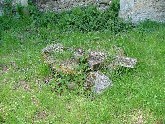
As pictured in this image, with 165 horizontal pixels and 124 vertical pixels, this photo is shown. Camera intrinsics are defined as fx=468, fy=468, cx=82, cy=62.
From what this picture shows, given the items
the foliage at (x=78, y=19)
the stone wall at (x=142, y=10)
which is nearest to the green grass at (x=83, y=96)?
the foliage at (x=78, y=19)

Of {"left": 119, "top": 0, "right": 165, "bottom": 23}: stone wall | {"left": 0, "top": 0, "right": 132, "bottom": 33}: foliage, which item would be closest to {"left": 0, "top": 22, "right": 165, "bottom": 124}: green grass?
{"left": 0, "top": 0, "right": 132, "bottom": 33}: foliage

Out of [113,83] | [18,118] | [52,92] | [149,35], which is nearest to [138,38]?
[149,35]

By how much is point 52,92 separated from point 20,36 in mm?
2700

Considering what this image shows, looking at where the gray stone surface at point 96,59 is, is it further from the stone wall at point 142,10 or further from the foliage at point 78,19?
the stone wall at point 142,10

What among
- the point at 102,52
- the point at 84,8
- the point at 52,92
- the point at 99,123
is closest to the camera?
the point at 99,123

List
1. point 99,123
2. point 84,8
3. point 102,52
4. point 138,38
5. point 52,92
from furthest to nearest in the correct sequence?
point 84,8 → point 138,38 → point 102,52 → point 52,92 → point 99,123

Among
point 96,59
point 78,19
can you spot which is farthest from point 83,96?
point 78,19

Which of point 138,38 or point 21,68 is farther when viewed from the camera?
point 138,38

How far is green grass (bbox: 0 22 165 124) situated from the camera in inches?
292

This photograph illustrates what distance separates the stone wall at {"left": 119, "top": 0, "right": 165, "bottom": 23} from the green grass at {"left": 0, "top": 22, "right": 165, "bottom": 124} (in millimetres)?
506

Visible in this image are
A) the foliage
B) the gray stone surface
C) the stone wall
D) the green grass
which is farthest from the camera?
the stone wall

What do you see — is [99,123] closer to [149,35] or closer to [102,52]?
[102,52]

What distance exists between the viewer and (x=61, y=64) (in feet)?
27.6

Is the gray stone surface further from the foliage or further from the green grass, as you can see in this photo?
the foliage
